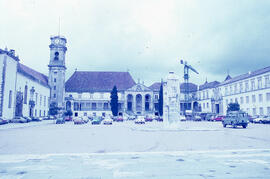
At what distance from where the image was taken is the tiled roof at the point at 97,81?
77875mm

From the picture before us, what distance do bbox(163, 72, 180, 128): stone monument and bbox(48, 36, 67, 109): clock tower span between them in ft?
157

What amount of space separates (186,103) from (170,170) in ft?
261

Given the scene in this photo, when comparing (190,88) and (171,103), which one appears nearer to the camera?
(171,103)

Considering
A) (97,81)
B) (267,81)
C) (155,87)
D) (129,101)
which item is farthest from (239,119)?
(97,81)

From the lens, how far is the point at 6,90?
131 feet

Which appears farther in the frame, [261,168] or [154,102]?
[154,102]

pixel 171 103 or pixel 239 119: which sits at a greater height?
pixel 171 103

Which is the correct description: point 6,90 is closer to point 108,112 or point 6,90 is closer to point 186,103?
point 108,112

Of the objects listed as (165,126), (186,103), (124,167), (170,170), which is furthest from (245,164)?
(186,103)

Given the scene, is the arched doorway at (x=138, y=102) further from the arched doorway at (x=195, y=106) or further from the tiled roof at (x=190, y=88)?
the arched doorway at (x=195, y=106)

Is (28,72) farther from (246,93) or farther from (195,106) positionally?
(195,106)

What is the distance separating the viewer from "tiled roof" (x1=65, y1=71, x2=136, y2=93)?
255 ft

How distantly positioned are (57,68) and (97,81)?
17737mm

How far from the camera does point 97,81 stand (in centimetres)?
8044
